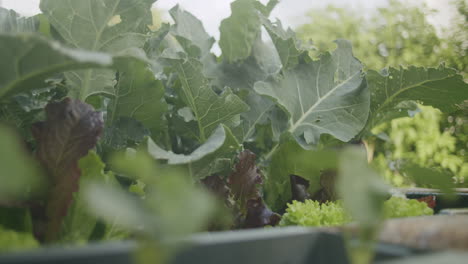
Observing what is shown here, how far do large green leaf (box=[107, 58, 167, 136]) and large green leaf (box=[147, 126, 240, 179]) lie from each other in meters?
0.12

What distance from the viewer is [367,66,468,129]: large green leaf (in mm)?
790

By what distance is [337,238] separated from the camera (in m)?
0.38

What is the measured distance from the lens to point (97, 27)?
2.07ft

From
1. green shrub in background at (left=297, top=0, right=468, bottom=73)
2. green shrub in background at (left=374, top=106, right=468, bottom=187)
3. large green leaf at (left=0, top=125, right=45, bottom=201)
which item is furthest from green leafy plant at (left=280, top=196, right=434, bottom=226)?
green shrub in background at (left=297, top=0, right=468, bottom=73)

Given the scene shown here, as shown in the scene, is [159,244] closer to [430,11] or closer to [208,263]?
[208,263]

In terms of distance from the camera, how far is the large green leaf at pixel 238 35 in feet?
2.99

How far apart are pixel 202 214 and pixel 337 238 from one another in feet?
0.67

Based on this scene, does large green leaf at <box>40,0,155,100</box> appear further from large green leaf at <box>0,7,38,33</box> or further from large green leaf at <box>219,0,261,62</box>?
large green leaf at <box>219,0,261,62</box>

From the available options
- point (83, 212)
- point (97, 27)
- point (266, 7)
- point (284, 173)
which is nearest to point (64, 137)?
point (83, 212)

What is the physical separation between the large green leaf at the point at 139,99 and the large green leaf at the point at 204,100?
0.04 meters

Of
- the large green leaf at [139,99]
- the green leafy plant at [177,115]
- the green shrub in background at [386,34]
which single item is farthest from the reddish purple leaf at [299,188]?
the green shrub in background at [386,34]

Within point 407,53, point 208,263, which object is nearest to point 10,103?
point 208,263

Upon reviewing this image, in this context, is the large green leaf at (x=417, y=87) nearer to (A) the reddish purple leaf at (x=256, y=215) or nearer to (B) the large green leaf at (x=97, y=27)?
(A) the reddish purple leaf at (x=256, y=215)

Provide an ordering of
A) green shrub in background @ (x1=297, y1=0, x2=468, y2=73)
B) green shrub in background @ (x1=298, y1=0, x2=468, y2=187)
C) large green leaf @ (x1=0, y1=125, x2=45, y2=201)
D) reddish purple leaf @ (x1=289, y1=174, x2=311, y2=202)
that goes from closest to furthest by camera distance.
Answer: large green leaf @ (x1=0, y1=125, x2=45, y2=201)
reddish purple leaf @ (x1=289, y1=174, x2=311, y2=202)
green shrub in background @ (x1=298, y1=0, x2=468, y2=187)
green shrub in background @ (x1=297, y1=0, x2=468, y2=73)
